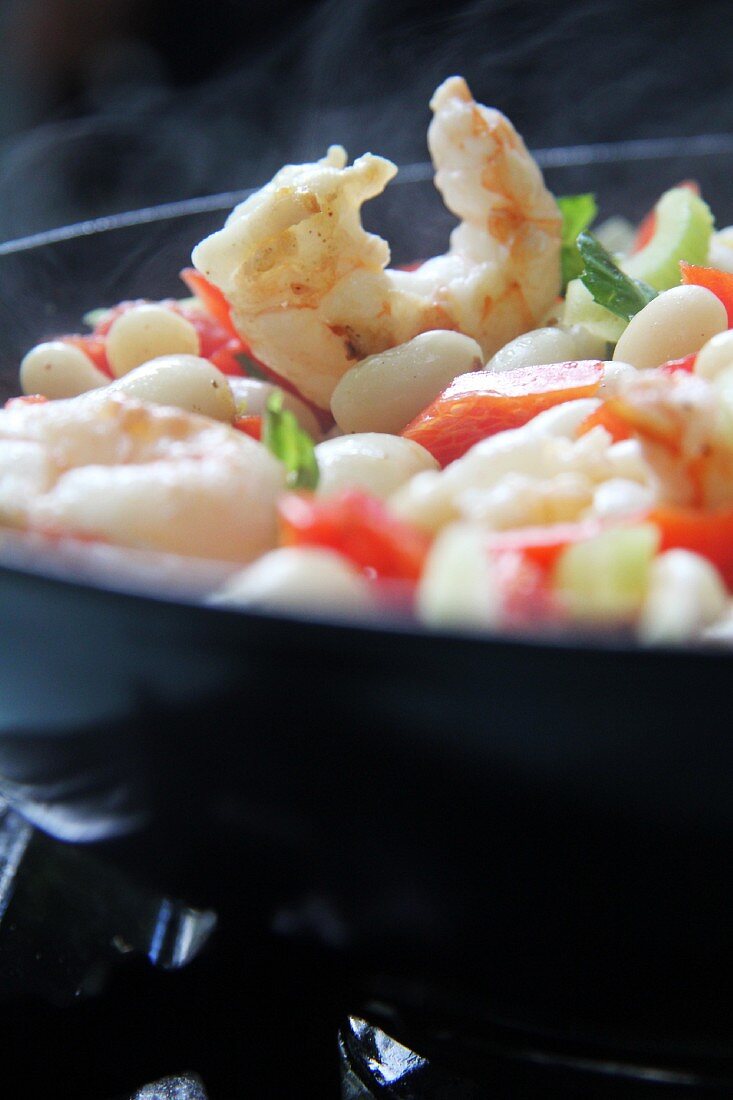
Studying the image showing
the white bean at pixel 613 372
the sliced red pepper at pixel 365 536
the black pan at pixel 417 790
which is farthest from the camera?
the white bean at pixel 613 372

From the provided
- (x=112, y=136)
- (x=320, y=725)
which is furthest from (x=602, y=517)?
(x=112, y=136)

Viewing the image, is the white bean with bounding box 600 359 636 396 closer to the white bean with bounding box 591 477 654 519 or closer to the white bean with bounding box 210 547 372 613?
the white bean with bounding box 591 477 654 519

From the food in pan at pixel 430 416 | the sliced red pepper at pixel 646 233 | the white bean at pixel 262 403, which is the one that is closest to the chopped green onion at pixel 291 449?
the food in pan at pixel 430 416

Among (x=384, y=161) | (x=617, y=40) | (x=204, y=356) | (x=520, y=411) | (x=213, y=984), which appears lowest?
(x=213, y=984)

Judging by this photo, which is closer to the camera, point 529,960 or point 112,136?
point 529,960

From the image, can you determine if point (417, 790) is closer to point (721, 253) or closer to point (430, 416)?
point (430, 416)

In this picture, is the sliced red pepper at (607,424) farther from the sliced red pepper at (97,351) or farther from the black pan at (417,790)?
the sliced red pepper at (97,351)

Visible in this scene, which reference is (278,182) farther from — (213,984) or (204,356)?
(213,984)
